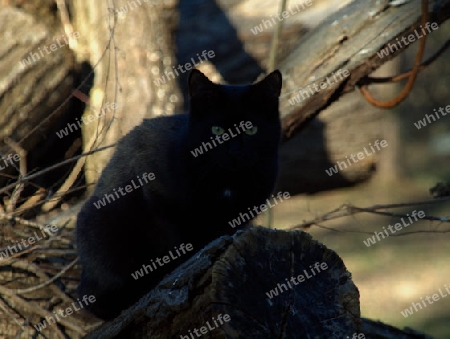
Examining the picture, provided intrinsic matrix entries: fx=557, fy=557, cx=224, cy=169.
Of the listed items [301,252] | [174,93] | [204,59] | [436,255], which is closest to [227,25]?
[204,59]

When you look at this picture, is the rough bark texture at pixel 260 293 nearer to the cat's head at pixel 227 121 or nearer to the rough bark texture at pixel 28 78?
the cat's head at pixel 227 121

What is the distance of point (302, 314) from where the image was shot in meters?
1.83

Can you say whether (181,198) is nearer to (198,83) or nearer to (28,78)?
(198,83)

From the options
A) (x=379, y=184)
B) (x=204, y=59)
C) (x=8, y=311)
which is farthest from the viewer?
(x=379, y=184)

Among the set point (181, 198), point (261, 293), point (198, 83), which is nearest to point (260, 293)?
point (261, 293)

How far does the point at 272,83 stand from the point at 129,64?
2.02 metres

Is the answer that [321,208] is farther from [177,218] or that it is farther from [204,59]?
[177,218]

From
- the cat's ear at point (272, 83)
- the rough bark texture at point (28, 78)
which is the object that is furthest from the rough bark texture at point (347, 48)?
the rough bark texture at point (28, 78)

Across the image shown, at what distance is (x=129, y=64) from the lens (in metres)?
4.69

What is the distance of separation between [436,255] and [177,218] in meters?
4.29

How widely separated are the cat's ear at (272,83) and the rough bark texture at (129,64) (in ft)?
6.03

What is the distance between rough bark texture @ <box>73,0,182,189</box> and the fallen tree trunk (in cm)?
289

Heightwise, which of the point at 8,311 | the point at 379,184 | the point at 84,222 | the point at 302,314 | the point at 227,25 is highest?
the point at 227,25

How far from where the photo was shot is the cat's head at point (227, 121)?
290cm
